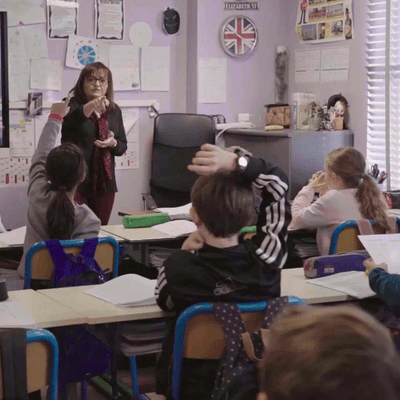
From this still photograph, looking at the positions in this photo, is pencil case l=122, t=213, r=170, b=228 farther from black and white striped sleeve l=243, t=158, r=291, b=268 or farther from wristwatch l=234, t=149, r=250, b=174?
wristwatch l=234, t=149, r=250, b=174

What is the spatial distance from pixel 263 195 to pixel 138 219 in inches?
70.4

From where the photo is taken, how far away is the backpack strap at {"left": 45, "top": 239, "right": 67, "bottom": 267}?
2982 millimetres

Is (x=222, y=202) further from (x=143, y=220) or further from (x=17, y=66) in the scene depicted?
(x=17, y=66)

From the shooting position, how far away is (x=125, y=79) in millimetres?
5746

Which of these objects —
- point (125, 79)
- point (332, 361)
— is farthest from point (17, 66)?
point (332, 361)

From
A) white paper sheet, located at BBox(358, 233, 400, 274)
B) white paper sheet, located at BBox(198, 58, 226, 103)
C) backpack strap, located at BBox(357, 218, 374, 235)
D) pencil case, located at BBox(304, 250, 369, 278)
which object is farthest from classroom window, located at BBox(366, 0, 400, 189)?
white paper sheet, located at BBox(358, 233, 400, 274)

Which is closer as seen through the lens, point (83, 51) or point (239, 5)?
point (83, 51)

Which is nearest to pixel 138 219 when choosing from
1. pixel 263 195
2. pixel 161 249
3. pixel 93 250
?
pixel 161 249

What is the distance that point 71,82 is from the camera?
5.56m

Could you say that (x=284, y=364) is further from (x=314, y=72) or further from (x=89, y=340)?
(x=314, y=72)

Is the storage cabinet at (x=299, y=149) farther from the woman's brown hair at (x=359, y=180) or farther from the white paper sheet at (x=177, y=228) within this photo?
the white paper sheet at (x=177, y=228)

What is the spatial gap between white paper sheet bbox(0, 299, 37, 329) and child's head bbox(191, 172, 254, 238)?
22.5 inches

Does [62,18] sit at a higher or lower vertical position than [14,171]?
higher

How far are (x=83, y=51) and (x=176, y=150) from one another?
3.17 ft
